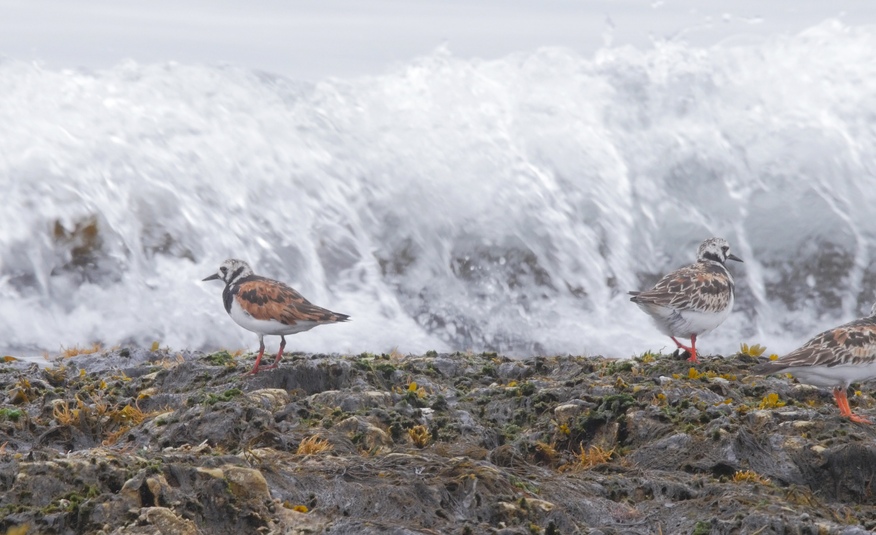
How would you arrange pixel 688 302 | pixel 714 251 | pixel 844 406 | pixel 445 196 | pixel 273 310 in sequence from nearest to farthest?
1. pixel 844 406
2. pixel 273 310
3. pixel 688 302
4. pixel 714 251
5. pixel 445 196

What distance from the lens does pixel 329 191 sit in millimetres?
28562

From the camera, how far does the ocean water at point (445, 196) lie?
24219 mm

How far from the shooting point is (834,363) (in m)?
10.9

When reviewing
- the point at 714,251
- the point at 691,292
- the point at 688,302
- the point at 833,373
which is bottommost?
the point at 833,373

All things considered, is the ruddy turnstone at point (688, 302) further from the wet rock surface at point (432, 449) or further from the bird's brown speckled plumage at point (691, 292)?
the wet rock surface at point (432, 449)

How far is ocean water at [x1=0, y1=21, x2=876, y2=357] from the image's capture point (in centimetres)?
2422

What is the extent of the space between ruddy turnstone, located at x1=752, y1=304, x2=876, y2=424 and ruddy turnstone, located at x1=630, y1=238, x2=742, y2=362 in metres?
2.36

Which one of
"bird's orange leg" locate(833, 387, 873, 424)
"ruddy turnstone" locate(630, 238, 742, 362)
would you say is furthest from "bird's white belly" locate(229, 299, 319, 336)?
"bird's orange leg" locate(833, 387, 873, 424)

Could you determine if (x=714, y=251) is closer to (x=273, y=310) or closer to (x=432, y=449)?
(x=273, y=310)

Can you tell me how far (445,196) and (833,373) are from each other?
1920cm

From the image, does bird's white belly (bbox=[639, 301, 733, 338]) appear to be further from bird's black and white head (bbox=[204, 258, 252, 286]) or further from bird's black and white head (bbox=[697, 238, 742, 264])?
bird's black and white head (bbox=[204, 258, 252, 286])

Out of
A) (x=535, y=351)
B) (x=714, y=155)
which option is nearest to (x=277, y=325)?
(x=535, y=351)

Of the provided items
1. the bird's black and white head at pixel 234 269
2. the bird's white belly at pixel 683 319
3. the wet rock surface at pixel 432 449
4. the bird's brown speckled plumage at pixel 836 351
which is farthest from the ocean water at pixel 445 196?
the bird's brown speckled plumage at pixel 836 351

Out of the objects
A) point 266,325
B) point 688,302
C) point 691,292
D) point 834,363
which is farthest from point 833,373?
point 266,325
